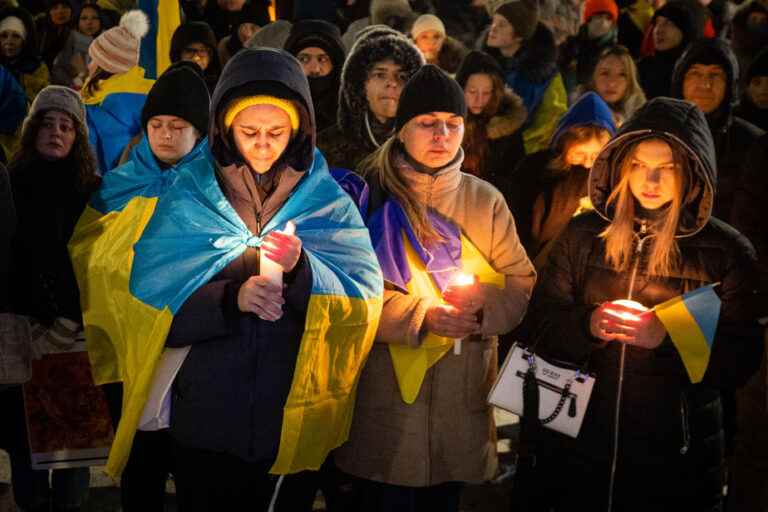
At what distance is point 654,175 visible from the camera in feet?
11.5

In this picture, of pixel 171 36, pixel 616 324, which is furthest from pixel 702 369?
pixel 171 36

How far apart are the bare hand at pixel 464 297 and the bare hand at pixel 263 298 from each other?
71cm

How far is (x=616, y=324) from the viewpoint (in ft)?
10.9

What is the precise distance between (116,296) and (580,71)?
664cm

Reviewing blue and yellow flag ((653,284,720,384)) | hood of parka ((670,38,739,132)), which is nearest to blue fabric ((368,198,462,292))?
blue and yellow flag ((653,284,720,384))

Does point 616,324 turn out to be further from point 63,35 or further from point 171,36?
point 63,35

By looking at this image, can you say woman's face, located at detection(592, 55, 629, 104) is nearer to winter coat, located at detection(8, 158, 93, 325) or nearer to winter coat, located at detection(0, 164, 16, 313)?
winter coat, located at detection(8, 158, 93, 325)

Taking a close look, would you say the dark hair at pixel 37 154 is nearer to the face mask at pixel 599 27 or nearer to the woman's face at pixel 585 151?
the woman's face at pixel 585 151

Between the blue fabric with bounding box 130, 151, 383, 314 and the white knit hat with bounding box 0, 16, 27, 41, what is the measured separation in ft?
20.9

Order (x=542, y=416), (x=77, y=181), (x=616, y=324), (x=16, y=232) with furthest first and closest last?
(x=77, y=181), (x=16, y=232), (x=542, y=416), (x=616, y=324)

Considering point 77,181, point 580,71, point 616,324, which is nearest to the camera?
point 616,324

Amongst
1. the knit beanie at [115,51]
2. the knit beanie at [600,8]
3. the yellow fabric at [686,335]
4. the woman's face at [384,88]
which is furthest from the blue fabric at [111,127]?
the knit beanie at [600,8]

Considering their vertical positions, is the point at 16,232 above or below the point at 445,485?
above

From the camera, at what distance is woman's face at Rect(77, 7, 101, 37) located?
9750 mm
